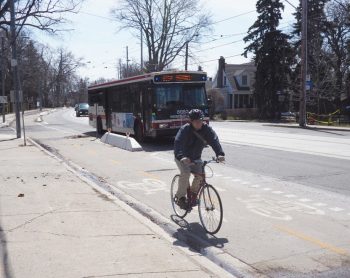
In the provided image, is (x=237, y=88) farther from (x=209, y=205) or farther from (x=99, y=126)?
(x=209, y=205)

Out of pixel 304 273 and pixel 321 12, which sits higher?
pixel 321 12

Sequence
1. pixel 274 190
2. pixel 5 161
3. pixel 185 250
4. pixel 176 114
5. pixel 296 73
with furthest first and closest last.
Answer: pixel 296 73 → pixel 176 114 → pixel 5 161 → pixel 274 190 → pixel 185 250

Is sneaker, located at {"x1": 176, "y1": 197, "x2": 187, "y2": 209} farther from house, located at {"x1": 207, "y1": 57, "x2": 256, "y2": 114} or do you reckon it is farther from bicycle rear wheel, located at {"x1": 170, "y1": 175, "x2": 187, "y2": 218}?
house, located at {"x1": 207, "y1": 57, "x2": 256, "y2": 114}

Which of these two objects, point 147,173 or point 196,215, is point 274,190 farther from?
point 147,173

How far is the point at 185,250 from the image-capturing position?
6008 mm

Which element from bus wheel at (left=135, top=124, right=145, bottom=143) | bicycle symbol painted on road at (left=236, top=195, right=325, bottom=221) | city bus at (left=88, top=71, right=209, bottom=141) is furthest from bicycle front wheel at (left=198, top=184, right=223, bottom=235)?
bus wheel at (left=135, top=124, right=145, bottom=143)

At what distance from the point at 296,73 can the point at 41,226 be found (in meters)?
47.0

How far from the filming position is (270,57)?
49.1 m

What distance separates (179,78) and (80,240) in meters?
13.5

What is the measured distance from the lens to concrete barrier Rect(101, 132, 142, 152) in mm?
18062

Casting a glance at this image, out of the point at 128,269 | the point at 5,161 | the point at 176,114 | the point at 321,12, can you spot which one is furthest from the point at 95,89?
the point at 321,12

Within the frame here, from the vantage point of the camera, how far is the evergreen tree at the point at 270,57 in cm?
4897

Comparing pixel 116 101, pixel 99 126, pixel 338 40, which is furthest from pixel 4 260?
pixel 338 40

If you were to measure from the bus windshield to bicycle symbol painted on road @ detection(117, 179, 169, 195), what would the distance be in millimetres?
7881
